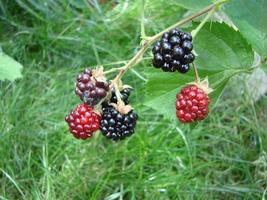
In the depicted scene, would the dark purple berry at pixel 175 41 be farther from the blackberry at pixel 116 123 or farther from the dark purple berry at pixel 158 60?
the blackberry at pixel 116 123

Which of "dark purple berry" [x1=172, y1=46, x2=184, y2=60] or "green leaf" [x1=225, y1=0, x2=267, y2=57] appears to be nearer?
"dark purple berry" [x1=172, y1=46, x2=184, y2=60]

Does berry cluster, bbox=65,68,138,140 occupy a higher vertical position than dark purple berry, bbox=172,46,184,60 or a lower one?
lower

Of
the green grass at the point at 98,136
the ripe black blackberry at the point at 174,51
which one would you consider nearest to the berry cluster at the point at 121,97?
the ripe black blackberry at the point at 174,51

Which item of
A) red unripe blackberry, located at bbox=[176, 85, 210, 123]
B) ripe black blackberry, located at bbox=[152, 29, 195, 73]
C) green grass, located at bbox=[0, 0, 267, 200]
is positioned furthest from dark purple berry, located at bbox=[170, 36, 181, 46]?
green grass, located at bbox=[0, 0, 267, 200]

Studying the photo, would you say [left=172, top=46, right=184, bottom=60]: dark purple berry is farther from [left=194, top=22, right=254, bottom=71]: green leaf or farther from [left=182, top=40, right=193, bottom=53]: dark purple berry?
[left=194, top=22, right=254, bottom=71]: green leaf

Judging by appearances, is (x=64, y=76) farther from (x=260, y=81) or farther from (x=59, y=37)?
(x=260, y=81)

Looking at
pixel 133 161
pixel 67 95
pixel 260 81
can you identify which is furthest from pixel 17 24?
pixel 260 81

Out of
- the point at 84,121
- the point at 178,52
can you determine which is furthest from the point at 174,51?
the point at 84,121
